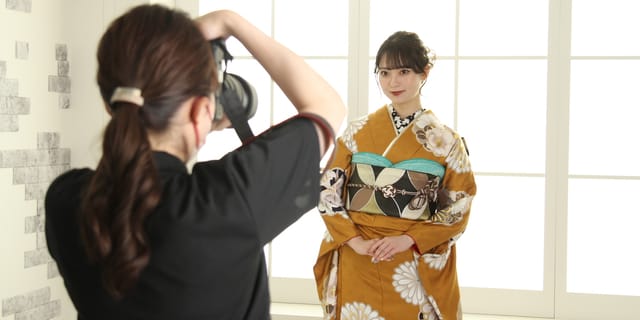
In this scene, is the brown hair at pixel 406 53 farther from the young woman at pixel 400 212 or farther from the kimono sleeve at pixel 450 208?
the kimono sleeve at pixel 450 208

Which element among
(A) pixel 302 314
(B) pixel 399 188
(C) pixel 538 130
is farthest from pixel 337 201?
(C) pixel 538 130

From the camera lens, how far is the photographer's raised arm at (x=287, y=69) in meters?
1.01

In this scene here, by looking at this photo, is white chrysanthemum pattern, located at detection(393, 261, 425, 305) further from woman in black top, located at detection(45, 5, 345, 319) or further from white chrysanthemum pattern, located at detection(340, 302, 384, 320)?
woman in black top, located at detection(45, 5, 345, 319)

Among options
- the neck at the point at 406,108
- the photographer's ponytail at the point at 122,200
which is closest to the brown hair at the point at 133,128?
the photographer's ponytail at the point at 122,200

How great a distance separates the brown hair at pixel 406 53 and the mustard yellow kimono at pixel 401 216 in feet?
0.66

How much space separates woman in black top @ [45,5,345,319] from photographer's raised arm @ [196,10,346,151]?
0.09 feet

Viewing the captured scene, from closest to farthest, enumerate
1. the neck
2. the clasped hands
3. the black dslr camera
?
1. the black dslr camera
2. the clasped hands
3. the neck

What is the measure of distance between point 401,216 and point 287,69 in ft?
5.26

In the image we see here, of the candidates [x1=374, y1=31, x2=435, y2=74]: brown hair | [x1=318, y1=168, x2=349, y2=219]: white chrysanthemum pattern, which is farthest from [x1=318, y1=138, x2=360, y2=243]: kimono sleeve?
[x1=374, y1=31, x2=435, y2=74]: brown hair

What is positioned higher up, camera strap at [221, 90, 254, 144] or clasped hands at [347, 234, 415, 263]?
camera strap at [221, 90, 254, 144]

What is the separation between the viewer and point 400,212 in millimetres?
2570

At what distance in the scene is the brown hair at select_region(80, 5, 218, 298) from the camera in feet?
2.93

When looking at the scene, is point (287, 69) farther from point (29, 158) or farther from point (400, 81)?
point (29, 158)

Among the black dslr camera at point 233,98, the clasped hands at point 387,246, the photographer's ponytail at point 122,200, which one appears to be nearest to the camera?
the photographer's ponytail at point 122,200
